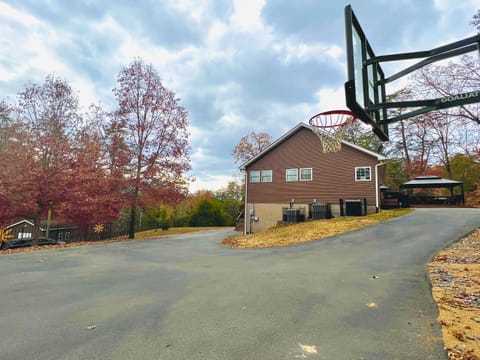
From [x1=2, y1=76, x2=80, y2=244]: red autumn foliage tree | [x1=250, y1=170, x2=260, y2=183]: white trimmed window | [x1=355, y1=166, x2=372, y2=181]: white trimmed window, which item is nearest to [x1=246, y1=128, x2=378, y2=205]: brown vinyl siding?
[x1=355, y1=166, x2=372, y2=181]: white trimmed window

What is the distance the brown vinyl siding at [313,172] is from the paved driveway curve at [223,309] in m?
8.93

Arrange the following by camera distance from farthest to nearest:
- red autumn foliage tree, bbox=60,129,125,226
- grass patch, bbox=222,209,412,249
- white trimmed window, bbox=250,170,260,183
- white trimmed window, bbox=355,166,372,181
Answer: white trimmed window, bbox=250,170,260,183
white trimmed window, bbox=355,166,372,181
red autumn foliage tree, bbox=60,129,125,226
grass patch, bbox=222,209,412,249

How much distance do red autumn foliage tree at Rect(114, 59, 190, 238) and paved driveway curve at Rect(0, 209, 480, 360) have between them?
838 cm

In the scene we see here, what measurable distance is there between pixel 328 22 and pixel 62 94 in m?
14.2

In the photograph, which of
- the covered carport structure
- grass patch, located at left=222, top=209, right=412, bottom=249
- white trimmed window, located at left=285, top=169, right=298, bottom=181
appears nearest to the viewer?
grass patch, located at left=222, top=209, right=412, bottom=249

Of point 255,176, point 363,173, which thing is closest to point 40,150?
point 255,176

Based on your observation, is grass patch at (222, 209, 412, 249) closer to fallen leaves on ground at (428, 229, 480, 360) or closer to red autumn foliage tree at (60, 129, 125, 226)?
fallen leaves on ground at (428, 229, 480, 360)

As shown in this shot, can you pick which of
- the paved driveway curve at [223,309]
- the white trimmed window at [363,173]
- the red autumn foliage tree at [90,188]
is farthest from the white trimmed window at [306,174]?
the red autumn foliage tree at [90,188]

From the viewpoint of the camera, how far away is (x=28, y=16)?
8750 millimetres

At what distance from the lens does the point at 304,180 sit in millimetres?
16969

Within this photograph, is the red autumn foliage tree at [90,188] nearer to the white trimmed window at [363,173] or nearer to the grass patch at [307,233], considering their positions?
the grass patch at [307,233]

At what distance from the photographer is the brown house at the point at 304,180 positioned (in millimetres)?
15180

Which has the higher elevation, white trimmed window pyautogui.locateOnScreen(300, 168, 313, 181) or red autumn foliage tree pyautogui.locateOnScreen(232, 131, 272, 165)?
red autumn foliage tree pyautogui.locateOnScreen(232, 131, 272, 165)

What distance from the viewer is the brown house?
1518 cm
